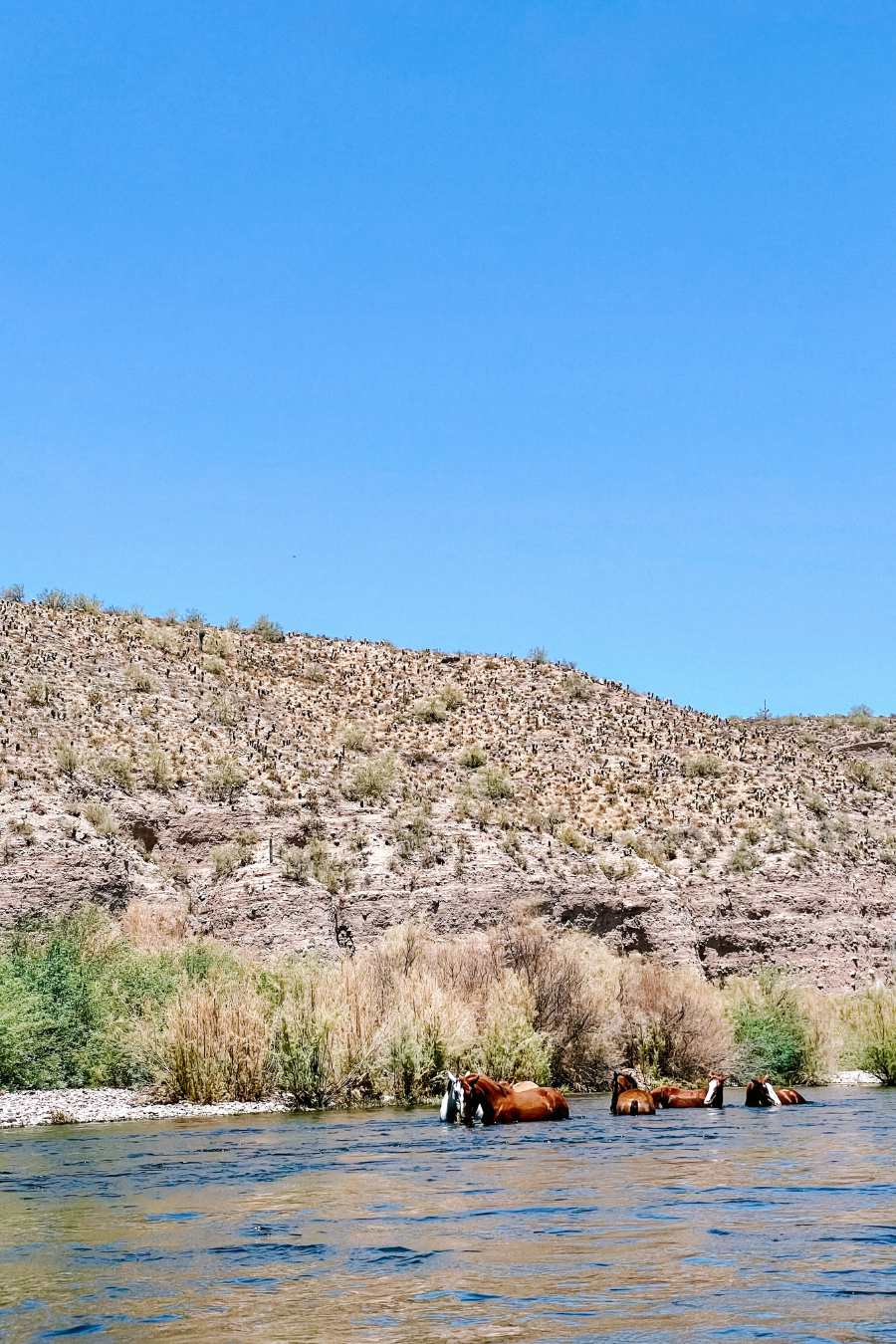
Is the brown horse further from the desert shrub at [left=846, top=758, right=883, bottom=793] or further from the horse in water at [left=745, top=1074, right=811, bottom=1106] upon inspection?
the desert shrub at [left=846, top=758, right=883, bottom=793]

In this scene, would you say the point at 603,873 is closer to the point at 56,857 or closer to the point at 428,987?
the point at 56,857

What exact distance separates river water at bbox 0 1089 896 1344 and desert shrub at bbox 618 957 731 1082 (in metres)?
11.8

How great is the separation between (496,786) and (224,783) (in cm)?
1043

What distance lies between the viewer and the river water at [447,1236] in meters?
8.06

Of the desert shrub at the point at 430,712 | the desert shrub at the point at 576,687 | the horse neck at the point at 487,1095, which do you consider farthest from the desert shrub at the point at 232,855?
the horse neck at the point at 487,1095

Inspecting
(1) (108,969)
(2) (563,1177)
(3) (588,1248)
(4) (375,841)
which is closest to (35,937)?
(1) (108,969)

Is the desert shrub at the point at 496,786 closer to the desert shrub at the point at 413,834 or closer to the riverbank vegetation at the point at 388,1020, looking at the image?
the desert shrub at the point at 413,834

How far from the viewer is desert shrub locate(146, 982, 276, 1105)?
25000mm

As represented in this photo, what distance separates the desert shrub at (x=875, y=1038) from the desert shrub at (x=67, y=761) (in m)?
26.9

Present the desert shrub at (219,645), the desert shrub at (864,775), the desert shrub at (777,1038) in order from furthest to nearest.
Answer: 1. the desert shrub at (219,645)
2. the desert shrub at (864,775)
3. the desert shrub at (777,1038)

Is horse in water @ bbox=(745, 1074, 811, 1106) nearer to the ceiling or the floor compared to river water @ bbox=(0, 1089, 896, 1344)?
nearer to the ceiling

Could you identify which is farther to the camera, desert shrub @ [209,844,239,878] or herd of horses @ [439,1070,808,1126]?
desert shrub @ [209,844,239,878]

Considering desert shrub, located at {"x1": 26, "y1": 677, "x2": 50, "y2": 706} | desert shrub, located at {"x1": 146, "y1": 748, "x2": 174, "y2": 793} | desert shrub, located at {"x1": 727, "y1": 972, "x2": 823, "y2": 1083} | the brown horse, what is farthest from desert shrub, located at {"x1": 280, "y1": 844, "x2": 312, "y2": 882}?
the brown horse

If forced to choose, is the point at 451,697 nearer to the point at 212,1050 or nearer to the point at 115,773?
the point at 115,773
